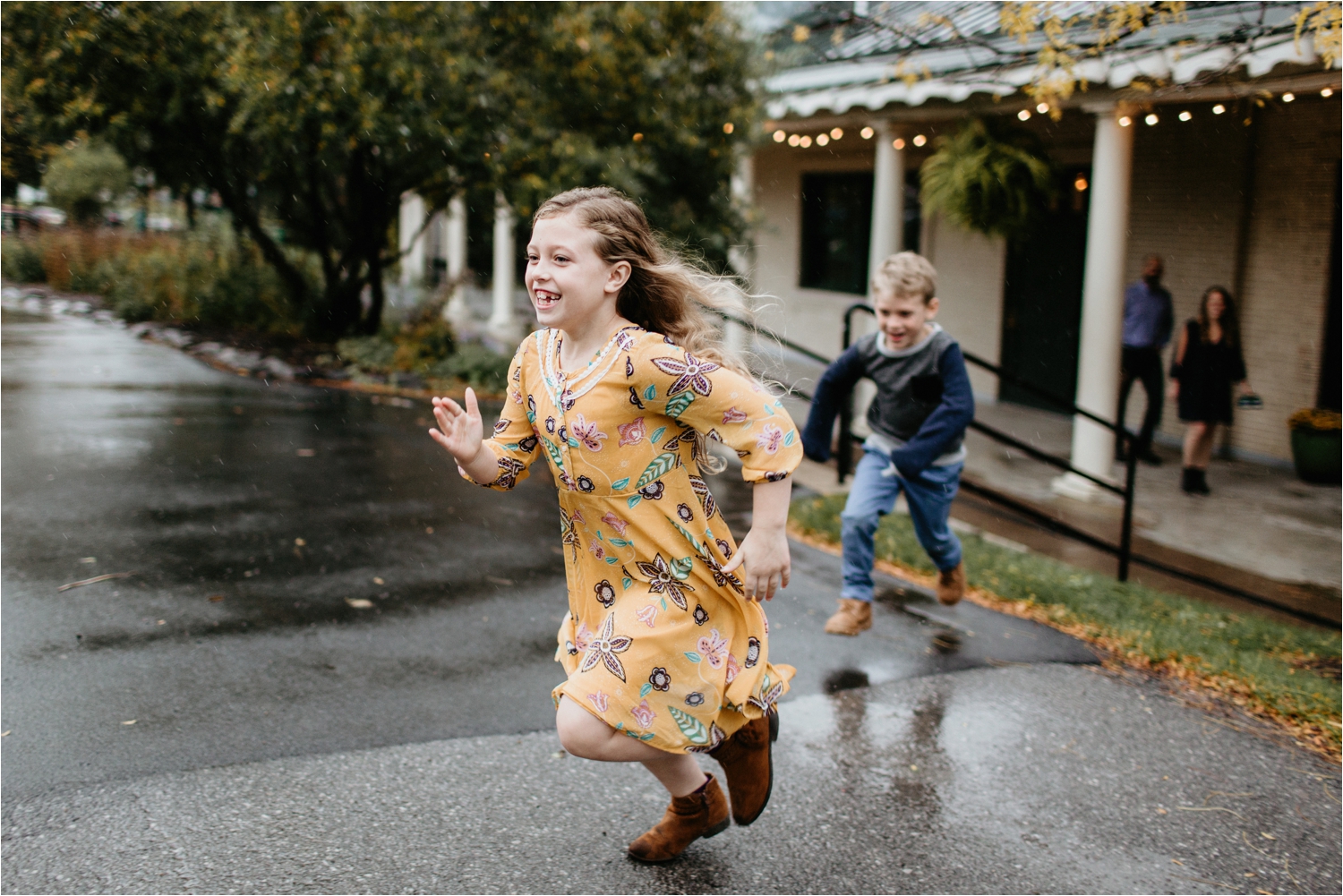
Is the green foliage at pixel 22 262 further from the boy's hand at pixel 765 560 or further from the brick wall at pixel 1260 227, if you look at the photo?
the boy's hand at pixel 765 560

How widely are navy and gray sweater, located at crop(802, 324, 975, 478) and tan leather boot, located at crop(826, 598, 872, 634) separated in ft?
2.01

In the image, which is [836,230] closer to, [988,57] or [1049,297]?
[1049,297]

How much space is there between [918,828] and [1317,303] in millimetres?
9057

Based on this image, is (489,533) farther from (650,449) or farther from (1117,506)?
(1117,506)

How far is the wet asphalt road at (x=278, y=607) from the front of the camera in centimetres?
373

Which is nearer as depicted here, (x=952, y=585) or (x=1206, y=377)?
(x=952, y=585)

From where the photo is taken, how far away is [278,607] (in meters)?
4.91

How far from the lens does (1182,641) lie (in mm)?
5117

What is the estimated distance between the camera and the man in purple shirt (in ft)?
34.1

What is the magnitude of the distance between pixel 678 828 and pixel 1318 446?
29.2 ft

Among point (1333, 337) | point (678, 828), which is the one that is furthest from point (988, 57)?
point (678, 828)

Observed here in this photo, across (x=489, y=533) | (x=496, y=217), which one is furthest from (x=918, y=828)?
(x=496, y=217)

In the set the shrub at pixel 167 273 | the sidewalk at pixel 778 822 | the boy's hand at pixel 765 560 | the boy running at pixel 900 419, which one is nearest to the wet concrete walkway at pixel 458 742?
the sidewalk at pixel 778 822

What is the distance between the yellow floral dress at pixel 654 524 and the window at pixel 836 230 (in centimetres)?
1224
